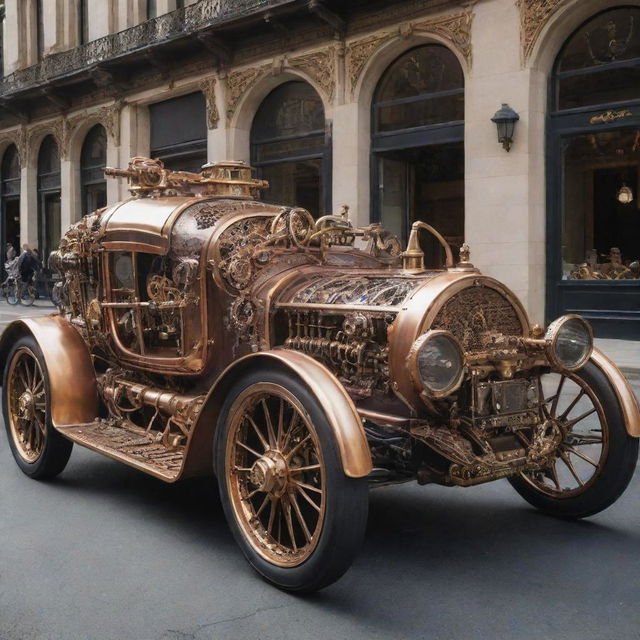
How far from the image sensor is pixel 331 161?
16547 millimetres

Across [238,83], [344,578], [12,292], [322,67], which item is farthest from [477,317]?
[12,292]

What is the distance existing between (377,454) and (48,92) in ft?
74.3

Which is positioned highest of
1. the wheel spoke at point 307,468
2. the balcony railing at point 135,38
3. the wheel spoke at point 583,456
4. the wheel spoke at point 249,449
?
the balcony railing at point 135,38

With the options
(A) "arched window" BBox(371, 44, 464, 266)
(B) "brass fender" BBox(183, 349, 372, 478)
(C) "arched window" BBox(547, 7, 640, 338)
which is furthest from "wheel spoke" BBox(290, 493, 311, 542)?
(A) "arched window" BBox(371, 44, 464, 266)

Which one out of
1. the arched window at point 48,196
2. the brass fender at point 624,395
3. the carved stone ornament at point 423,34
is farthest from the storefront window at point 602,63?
the arched window at point 48,196

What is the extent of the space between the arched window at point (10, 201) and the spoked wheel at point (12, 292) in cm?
321

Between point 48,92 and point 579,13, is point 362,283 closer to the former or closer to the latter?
point 579,13

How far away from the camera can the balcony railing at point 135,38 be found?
17.7 meters

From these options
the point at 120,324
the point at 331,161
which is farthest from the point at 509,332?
the point at 331,161

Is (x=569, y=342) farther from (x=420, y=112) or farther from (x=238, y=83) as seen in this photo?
(x=238, y=83)

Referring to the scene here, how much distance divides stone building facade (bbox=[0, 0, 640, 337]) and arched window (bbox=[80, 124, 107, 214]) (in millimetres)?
390

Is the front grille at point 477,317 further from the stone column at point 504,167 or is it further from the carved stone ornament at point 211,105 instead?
the carved stone ornament at point 211,105

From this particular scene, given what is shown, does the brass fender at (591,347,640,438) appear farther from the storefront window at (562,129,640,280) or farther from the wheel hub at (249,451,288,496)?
the storefront window at (562,129,640,280)

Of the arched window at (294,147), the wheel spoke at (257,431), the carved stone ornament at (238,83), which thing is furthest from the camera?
the carved stone ornament at (238,83)
